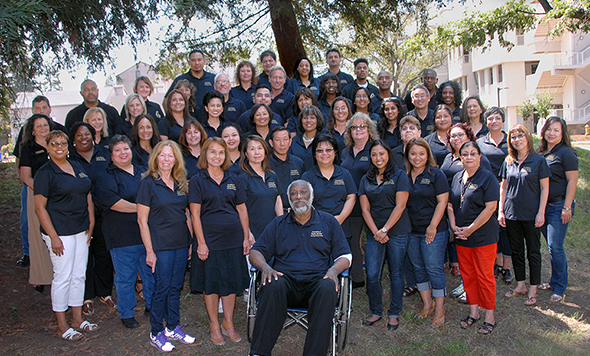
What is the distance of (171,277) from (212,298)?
1.38 feet

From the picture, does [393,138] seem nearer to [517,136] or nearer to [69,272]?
[517,136]

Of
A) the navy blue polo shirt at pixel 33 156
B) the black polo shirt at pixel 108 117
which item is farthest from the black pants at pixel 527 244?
the navy blue polo shirt at pixel 33 156

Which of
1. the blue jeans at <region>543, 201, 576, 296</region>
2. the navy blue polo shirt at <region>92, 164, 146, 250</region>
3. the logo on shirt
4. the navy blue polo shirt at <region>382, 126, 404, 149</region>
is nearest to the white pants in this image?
the navy blue polo shirt at <region>92, 164, 146, 250</region>

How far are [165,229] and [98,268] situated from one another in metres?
1.44

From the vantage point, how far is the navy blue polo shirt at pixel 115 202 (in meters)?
4.44

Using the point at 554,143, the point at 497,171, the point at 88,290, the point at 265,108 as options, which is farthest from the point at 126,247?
the point at 554,143

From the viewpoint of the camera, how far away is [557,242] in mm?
Result: 5047

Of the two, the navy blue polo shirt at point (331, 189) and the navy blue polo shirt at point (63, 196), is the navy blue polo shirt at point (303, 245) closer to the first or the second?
the navy blue polo shirt at point (331, 189)

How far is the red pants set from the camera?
14.4ft

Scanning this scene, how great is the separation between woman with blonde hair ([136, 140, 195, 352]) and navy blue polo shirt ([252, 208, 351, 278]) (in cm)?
73

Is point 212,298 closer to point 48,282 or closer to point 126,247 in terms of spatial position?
point 126,247

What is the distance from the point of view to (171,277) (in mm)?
4160

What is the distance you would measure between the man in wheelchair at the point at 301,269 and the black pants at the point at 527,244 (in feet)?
7.41

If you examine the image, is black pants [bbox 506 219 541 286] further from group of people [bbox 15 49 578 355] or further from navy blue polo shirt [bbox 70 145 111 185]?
navy blue polo shirt [bbox 70 145 111 185]
